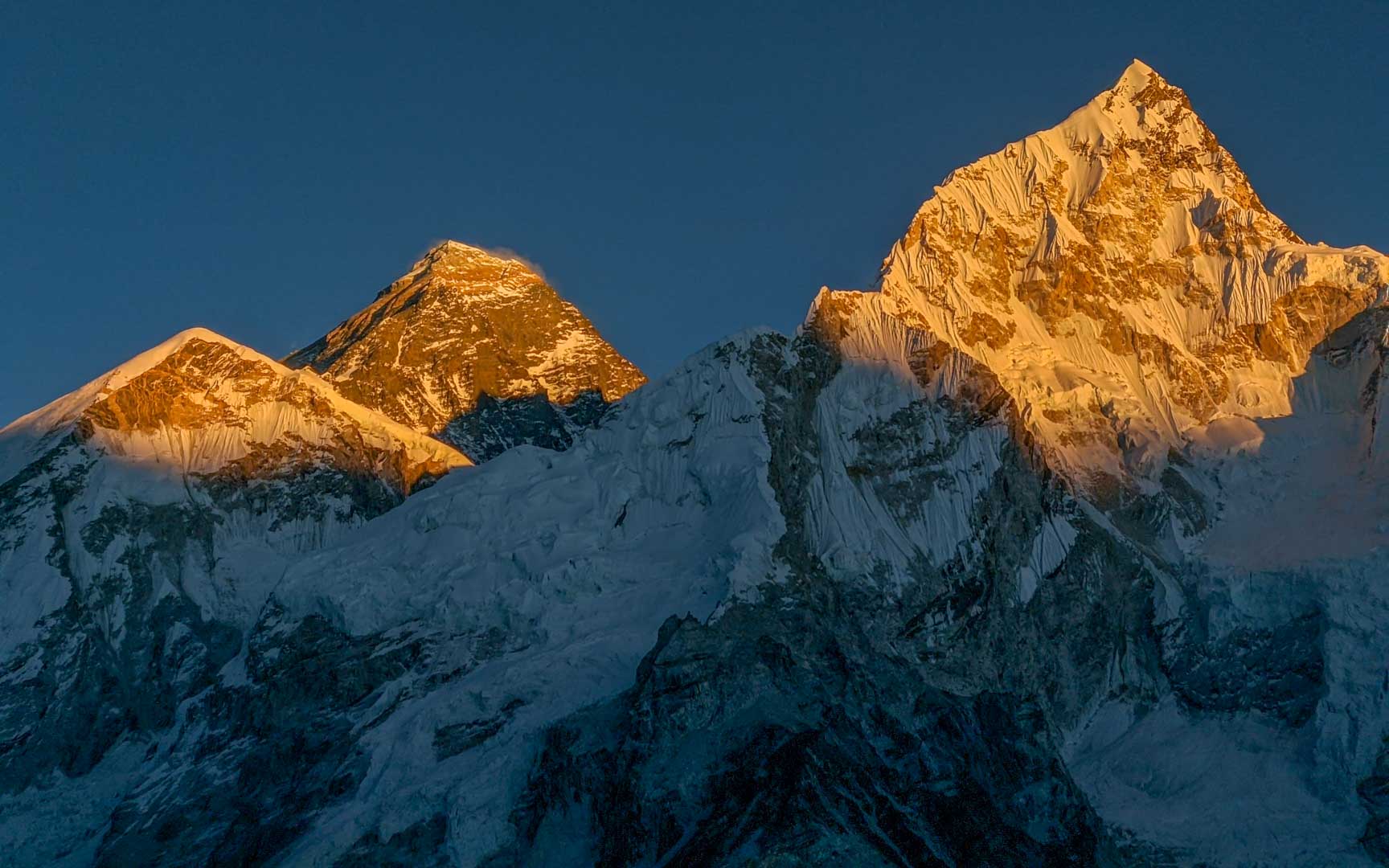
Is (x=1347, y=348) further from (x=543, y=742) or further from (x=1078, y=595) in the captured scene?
(x=543, y=742)

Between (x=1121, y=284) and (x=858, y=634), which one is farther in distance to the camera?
(x=1121, y=284)

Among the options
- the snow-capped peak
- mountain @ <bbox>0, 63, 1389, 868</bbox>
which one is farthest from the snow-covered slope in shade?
the snow-capped peak

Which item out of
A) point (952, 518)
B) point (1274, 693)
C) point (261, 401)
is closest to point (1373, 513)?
point (1274, 693)

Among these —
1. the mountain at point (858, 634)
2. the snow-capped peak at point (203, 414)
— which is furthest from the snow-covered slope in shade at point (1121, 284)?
the snow-capped peak at point (203, 414)

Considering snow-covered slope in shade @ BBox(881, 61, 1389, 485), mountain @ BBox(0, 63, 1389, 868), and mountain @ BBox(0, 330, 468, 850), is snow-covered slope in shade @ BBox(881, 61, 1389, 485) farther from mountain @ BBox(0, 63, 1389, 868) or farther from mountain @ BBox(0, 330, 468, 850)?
mountain @ BBox(0, 330, 468, 850)

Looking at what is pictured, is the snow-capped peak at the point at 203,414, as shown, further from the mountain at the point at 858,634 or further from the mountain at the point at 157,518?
the mountain at the point at 858,634

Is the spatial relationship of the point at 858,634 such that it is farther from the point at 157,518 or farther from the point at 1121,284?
the point at 1121,284

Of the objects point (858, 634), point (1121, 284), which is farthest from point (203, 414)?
point (1121, 284)
